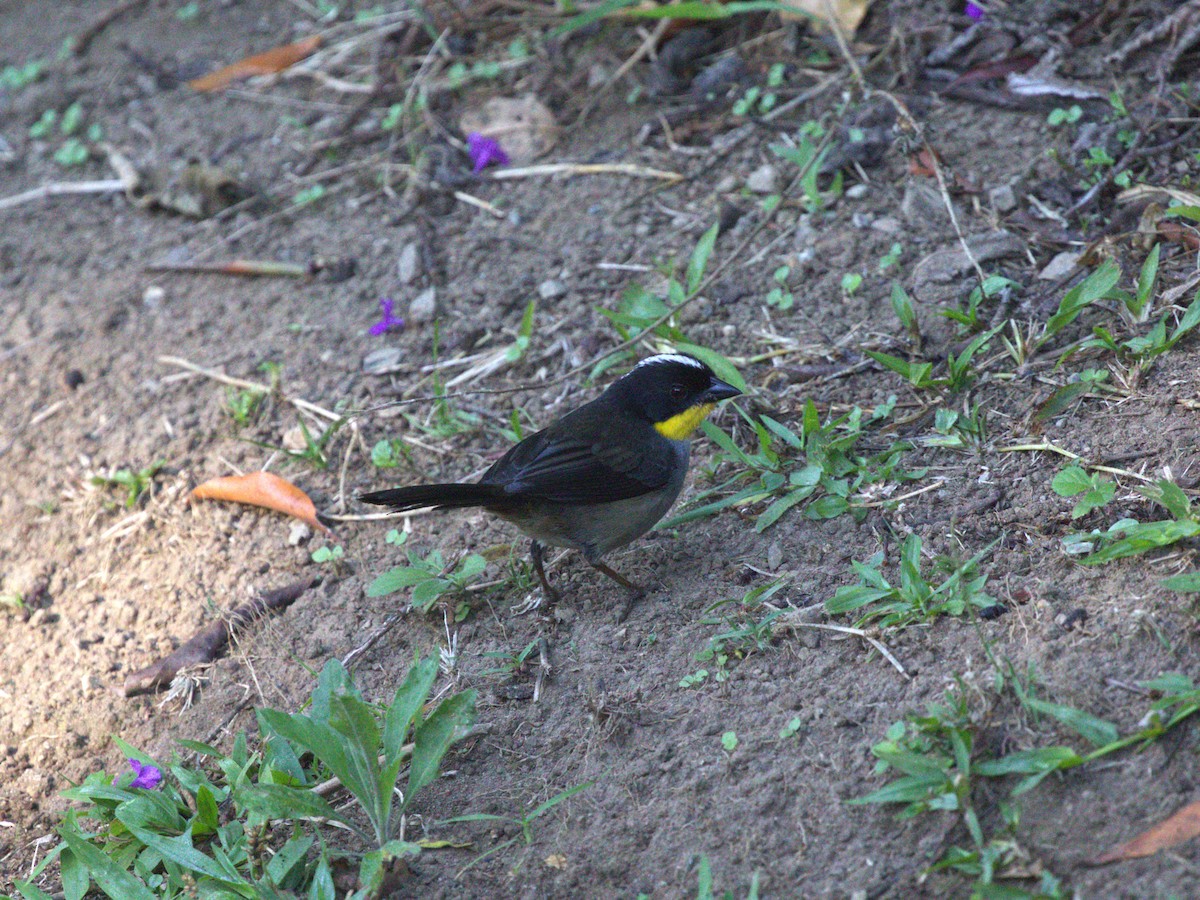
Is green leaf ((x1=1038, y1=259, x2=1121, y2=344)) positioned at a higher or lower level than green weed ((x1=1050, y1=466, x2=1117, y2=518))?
higher

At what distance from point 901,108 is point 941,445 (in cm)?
194

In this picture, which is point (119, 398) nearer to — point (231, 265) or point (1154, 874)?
point (231, 265)

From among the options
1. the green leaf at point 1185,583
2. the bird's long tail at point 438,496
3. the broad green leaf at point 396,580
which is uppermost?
the bird's long tail at point 438,496

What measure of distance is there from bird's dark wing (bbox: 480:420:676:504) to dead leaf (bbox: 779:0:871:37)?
3.04 m

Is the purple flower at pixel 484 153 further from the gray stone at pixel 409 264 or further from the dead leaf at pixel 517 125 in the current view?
the gray stone at pixel 409 264

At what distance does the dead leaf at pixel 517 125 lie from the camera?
666 centimetres

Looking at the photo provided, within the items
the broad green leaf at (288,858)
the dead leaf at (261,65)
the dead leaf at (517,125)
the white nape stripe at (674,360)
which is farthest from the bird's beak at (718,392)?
the dead leaf at (261,65)

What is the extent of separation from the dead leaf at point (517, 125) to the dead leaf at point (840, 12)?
1534 mm

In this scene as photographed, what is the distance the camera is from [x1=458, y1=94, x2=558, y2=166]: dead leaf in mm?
6660

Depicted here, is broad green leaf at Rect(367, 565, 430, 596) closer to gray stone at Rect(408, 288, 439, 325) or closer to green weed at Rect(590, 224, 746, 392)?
green weed at Rect(590, 224, 746, 392)

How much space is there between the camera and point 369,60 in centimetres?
762

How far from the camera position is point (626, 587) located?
14.2ft

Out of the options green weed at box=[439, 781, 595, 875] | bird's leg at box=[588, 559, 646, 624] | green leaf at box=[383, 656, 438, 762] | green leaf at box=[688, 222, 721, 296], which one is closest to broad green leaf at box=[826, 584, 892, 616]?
bird's leg at box=[588, 559, 646, 624]

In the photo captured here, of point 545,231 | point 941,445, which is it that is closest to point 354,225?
point 545,231
